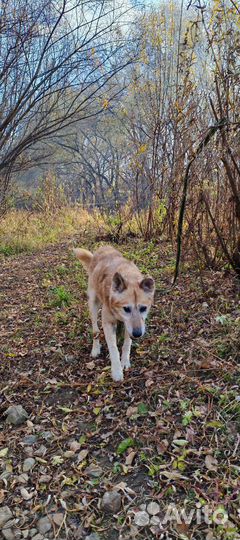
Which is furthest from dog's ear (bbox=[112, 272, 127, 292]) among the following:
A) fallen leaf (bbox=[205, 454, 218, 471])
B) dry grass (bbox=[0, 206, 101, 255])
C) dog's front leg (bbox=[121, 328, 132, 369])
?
dry grass (bbox=[0, 206, 101, 255])

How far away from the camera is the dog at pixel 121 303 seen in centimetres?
366

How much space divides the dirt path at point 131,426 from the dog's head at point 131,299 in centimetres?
51

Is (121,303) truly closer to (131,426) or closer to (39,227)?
(131,426)

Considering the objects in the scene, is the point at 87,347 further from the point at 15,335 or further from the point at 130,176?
the point at 130,176

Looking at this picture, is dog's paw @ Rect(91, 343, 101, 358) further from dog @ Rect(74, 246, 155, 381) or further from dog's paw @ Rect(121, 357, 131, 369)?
dog's paw @ Rect(121, 357, 131, 369)

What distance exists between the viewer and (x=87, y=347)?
4.50 metres

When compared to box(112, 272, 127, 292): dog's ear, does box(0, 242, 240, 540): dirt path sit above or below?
below

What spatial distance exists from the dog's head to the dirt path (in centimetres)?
51

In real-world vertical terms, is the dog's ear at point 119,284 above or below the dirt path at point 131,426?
above

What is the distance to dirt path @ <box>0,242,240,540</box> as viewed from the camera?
2537 millimetres

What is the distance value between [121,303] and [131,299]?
3.8 inches

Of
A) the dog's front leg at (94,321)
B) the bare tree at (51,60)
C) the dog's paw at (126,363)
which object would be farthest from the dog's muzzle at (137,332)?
the bare tree at (51,60)

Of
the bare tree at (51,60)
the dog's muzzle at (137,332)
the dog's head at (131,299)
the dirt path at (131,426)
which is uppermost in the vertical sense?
the bare tree at (51,60)

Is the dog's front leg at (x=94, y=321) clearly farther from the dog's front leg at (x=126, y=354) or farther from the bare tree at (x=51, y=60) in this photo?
the bare tree at (x=51, y=60)
